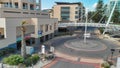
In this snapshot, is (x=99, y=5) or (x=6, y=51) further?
(x=99, y=5)

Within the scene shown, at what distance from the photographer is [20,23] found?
43625 millimetres

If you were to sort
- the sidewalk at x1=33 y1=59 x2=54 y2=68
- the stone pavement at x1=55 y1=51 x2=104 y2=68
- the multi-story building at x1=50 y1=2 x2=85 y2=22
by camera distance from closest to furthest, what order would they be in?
the sidewalk at x1=33 y1=59 x2=54 y2=68 < the stone pavement at x1=55 y1=51 x2=104 y2=68 < the multi-story building at x1=50 y1=2 x2=85 y2=22

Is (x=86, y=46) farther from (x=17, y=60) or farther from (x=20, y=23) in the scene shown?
(x=17, y=60)

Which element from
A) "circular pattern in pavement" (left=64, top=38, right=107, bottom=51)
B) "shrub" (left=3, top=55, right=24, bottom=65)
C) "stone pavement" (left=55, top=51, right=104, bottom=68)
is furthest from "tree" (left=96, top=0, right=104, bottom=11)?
"shrub" (left=3, top=55, right=24, bottom=65)

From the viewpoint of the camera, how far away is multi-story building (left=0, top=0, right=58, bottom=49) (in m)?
38.1

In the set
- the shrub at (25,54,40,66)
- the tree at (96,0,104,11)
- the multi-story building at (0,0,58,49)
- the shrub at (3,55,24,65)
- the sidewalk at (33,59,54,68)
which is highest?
the tree at (96,0,104,11)

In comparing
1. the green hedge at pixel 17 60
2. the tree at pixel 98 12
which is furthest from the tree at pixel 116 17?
the green hedge at pixel 17 60

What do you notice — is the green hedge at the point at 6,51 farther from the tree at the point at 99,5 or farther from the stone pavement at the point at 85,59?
the tree at the point at 99,5

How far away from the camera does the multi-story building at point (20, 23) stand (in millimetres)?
38094

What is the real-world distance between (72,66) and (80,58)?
22.6 feet

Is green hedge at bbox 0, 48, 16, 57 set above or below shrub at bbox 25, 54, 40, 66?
above

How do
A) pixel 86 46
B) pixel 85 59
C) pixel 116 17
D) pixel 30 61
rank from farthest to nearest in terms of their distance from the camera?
1. pixel 116 17
2. pixel 86 46
3. pixel 85 59
4. pixel 30 61

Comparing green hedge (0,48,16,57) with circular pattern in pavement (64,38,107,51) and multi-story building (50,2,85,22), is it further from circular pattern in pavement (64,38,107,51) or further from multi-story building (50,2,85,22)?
multi-story building (50,2,85,22)

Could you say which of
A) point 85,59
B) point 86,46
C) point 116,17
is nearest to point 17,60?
point 85,59
